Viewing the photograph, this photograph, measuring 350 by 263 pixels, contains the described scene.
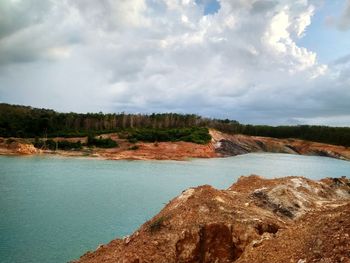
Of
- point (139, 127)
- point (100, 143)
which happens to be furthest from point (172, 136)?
point (139, 127)

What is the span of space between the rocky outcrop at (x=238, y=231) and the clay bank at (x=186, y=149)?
177ft

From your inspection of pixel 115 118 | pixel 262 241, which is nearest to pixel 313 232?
pixel 262 241

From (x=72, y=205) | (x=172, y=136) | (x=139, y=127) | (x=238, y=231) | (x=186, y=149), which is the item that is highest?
(x=139, y=127)

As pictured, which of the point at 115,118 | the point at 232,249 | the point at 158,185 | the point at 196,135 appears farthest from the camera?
the point at 115,118

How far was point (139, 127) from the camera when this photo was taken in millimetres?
109750

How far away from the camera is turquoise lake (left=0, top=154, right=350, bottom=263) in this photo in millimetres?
18031

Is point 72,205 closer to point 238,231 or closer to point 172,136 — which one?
point 238,231

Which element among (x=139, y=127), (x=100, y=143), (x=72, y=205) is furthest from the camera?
(x=139, y=127)

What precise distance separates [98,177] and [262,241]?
3359 centimetres

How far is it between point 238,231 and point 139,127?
323 feet

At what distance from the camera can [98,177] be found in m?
42.5

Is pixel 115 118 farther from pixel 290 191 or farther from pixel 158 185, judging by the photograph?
pixel 290 191

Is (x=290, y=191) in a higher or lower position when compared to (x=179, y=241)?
higher

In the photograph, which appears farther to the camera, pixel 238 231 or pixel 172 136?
pixel 172 136
